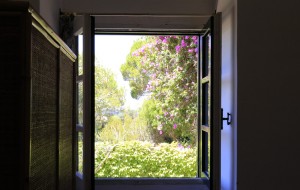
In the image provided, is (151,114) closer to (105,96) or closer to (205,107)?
(105,96)

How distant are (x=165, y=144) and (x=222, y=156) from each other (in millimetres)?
3135

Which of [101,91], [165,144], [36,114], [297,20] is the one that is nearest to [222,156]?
[297,20]

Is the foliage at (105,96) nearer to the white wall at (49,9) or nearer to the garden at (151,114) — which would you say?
the garden at (151,114)

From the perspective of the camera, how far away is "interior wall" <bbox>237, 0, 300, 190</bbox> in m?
2.87

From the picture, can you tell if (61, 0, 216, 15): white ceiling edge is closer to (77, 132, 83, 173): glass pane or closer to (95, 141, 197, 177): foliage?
(77, 132, 83, 173): glass pane

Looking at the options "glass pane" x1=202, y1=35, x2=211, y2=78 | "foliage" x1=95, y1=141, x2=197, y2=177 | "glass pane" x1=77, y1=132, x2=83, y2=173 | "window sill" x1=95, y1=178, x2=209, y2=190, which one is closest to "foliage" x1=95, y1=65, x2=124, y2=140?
"foliage" x1=95, y1=141, x2=197, y2=177

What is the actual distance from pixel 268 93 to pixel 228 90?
0.42 m

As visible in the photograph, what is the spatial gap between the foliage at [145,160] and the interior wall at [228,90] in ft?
9.45

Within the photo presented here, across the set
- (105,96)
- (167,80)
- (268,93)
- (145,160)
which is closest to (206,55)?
(268,93)

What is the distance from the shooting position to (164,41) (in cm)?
634

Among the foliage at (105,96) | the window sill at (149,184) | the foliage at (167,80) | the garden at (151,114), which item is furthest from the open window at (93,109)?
the foliage at (105,96)

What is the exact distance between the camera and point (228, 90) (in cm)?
326

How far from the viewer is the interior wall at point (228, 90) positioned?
3053 mm
